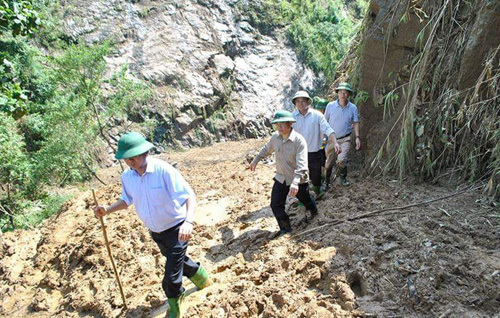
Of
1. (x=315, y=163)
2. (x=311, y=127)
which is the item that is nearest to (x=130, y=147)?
(x=311, y=127)

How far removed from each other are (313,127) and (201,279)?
8.46 feet

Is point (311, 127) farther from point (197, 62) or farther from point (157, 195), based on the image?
point (197, 62)

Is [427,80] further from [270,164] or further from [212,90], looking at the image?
[212,90]

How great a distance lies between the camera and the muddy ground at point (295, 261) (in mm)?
2863

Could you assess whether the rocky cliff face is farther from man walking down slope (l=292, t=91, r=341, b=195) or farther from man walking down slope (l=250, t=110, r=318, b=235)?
man walking down slope (l=250, t=110, r=318, b=235)

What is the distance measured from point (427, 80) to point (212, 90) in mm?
13817

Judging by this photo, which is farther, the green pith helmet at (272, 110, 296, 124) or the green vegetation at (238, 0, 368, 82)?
the green vegetation at (238, 0, 368, 82)

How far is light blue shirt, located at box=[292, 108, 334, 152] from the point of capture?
490 cm

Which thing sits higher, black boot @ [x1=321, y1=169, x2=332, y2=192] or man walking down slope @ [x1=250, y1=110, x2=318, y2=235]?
man walking down slope @ [x1=250, y1=110, x2=318, y2=235]

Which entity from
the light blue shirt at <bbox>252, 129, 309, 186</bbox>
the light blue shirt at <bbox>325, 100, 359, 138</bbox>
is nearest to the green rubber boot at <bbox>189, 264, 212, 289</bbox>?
the light blue shirt at <bbox>252, 129, 309, 186</bbox>

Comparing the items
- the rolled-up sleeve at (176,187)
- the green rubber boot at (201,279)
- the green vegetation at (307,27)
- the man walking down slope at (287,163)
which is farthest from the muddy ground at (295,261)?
the green vegetation at (307,27)

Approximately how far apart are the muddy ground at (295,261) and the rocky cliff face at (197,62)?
36.3ft

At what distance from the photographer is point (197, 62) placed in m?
18.1

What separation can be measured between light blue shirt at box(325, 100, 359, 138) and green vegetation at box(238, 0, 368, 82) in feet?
53.7
